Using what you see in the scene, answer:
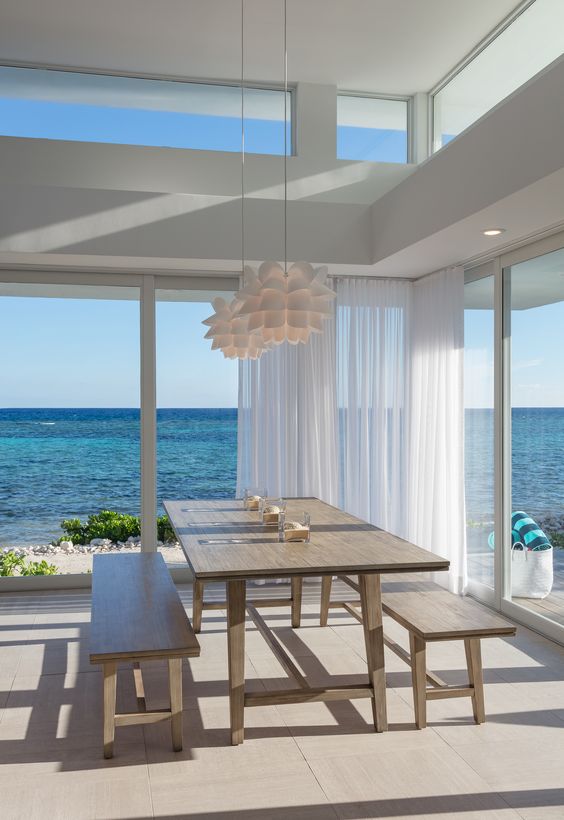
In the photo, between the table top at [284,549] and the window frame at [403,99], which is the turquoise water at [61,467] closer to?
the table top at [284,549]

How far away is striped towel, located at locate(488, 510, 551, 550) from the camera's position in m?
4.77

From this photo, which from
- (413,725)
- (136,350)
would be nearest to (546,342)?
(413,725)

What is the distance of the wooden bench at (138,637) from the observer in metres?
2.94

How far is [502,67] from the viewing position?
189 inches

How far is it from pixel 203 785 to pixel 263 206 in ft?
12.1

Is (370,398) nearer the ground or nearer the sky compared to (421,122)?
nearer the ground

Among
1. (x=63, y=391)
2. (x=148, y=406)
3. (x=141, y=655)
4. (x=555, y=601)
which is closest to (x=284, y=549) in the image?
(x=141, y=655)

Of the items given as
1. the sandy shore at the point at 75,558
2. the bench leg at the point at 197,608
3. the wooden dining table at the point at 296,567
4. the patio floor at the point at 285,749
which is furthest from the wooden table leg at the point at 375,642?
the sandy shore at the point at 75,558

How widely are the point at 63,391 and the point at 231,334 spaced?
2449mm

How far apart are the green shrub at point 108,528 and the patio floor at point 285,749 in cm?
186

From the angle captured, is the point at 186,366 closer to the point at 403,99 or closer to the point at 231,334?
the point at 403,99

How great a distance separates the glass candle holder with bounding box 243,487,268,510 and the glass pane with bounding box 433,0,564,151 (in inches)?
107

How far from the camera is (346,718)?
344 cm

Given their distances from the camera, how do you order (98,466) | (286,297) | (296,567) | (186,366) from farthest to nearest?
(98,466) → (186,366) → (286,297) → (296,567)
